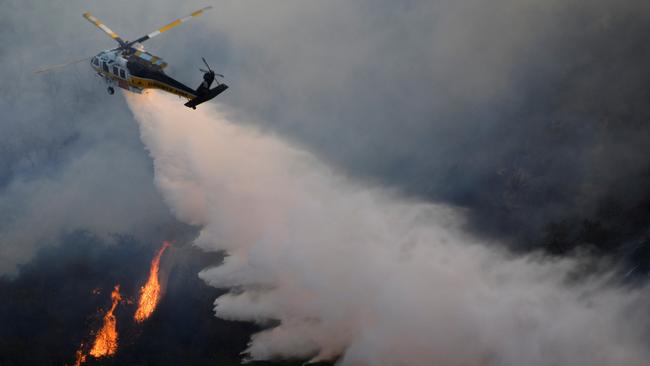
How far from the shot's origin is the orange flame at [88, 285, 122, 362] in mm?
139250

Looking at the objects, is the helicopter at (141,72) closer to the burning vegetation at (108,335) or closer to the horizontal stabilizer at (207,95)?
the horizontal stabilizer at (207,95)

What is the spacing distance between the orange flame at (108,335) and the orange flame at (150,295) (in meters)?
7.30

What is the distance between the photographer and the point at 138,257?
152500 mm

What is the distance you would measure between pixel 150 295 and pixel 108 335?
92.2 ft

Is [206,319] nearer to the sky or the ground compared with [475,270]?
nearer to the sky

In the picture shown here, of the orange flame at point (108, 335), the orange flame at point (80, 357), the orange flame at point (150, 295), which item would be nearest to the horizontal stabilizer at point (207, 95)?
the orange flame at point (150, 295)

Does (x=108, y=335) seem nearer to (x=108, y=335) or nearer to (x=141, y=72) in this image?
(x=108, y=335)

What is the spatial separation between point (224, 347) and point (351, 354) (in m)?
80.3

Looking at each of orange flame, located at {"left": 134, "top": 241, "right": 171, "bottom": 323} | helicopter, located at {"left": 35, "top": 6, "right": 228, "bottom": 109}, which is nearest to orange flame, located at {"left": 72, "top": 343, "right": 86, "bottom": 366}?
orange flame, located at {"left": 134, "top": 241, "right": 171, "bottom": 323}

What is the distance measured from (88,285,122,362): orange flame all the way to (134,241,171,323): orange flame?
730 centimetres

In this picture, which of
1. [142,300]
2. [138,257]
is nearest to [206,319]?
[142,300]

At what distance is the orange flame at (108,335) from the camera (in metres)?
139

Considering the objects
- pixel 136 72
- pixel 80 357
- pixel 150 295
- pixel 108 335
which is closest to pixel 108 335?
pixel 108 335

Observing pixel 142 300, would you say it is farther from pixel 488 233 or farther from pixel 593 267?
pixel 593 267
